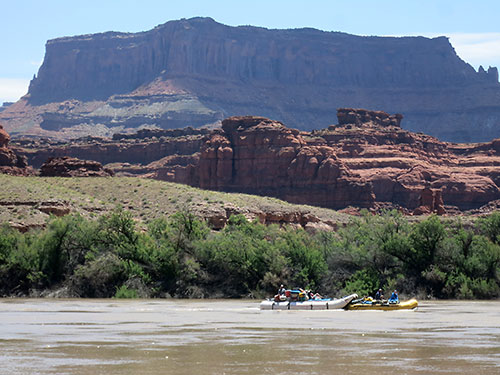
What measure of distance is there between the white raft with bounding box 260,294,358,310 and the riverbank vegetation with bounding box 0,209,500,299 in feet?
23.9

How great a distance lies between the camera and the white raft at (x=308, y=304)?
52.0 meters

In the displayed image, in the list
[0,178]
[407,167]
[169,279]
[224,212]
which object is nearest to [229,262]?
[169,279]

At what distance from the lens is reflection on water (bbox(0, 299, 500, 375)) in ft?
91.0

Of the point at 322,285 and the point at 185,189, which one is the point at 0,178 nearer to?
the point at 185,189

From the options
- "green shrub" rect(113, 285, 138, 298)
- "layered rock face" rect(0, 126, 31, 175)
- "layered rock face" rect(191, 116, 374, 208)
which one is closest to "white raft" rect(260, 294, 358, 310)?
"green shrub" rect(113, 285, 138, 298)

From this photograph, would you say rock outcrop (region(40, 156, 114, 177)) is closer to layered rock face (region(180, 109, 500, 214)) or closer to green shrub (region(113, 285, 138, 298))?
layered rock face (region(180, 109, 500, 214))

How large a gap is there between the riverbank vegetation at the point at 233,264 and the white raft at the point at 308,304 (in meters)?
7.29

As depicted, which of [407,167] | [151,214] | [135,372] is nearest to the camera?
[135,372]

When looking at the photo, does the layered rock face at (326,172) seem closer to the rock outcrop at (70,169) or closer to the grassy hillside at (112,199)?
the grassy hillside at (112,199)

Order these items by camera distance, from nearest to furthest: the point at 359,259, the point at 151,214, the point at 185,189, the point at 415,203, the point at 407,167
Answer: the point at 359,259
the point at 151,214
the point at 185,189
the point at 415,203
the point at 407,167

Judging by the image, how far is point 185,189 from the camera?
374 feet

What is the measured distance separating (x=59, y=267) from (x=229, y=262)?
457 inches

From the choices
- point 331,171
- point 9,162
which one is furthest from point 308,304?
point 331,171

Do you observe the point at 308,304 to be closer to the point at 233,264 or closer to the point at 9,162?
the point at 233,264
